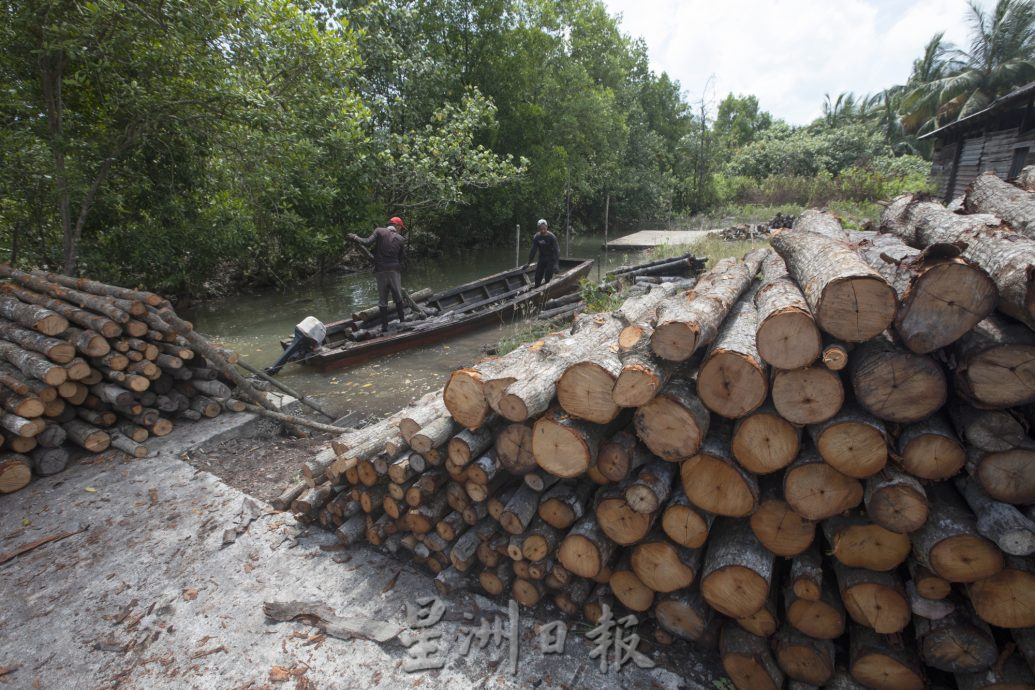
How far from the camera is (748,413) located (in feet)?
8.30

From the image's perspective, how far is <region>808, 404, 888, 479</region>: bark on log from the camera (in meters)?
2.31

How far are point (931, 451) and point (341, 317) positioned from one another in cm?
1164

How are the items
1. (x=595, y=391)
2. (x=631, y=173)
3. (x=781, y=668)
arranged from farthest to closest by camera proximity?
(x=631, y=173) < (x=595, y=391) < (x=781, y=668)

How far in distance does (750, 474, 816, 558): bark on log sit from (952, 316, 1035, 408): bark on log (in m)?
0.96

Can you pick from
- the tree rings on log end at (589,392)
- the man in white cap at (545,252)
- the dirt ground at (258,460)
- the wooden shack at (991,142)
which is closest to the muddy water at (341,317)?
the dirt ground at (258,460)

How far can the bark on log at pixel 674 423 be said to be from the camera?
2.60m

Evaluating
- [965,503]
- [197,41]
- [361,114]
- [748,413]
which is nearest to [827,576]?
[965,503]

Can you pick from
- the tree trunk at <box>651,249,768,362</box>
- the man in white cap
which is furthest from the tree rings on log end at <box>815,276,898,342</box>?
the man in white cap

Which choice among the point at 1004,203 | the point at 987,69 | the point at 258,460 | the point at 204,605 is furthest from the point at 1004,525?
the point at 987,69

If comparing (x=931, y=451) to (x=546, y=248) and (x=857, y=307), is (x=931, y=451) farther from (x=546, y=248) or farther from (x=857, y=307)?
(x=546, y=248)

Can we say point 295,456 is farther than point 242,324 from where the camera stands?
No

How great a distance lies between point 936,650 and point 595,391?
6.60 ft

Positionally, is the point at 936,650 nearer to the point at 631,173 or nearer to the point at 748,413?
the point at 748,413

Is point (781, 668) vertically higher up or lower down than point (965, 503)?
lower down
